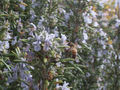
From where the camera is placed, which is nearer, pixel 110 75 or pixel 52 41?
pixel 52 41

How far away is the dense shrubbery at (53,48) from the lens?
1.95m

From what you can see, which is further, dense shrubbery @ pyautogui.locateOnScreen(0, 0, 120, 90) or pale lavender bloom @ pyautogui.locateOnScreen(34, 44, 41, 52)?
dense shrubbery @ pyautogui.locateOnScreen(0, 0, 120, 90)

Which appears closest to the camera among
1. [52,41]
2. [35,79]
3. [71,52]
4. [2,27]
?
[52,41]

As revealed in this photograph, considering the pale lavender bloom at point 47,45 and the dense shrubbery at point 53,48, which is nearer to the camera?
the pale lavender bloom at point 47,45

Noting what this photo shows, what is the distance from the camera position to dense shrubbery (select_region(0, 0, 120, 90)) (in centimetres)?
195

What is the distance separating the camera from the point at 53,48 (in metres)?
1.86

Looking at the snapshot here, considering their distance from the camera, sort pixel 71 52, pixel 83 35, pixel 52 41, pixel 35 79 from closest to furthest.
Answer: pixel 52 41 < pixel 35 79 < pixel 71 52 < pixel 83 35

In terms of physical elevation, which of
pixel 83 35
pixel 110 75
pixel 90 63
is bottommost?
pixel 110 75

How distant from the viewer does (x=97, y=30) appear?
4.14m

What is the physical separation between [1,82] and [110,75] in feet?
7.82

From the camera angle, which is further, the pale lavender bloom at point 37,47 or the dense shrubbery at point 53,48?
the dense shrubbery at point 53,48

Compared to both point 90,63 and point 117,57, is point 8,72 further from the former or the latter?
point 117,57

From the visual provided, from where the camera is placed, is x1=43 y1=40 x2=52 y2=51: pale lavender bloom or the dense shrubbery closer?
x1=43 y1=40 x2=52 y2=51: pale lavender bloom

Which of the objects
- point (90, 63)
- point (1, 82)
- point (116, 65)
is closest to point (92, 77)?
point (90, 63)
